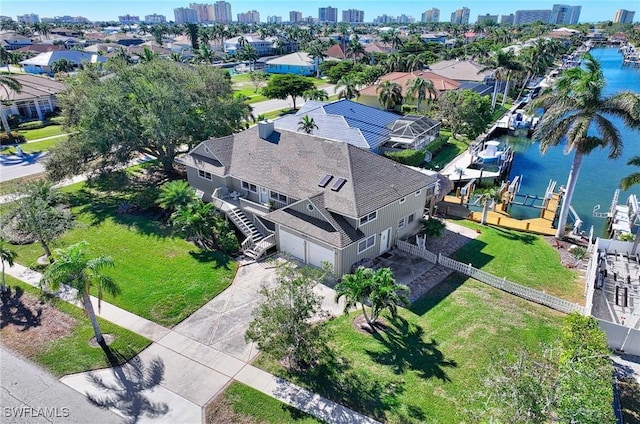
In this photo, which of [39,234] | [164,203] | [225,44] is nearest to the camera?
[39,234]

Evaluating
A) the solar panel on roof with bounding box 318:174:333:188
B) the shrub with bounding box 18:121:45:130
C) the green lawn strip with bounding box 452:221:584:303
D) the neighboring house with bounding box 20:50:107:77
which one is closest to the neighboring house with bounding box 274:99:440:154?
the solar panel on roof with bounding box 318:174:333:188

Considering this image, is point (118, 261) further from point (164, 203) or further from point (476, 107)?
point (476, 107)

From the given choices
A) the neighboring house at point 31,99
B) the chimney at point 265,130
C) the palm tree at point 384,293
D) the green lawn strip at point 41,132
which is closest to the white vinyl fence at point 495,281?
the palm tree at point 384,293

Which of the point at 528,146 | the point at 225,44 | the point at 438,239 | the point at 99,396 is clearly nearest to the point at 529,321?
the point at 438,239

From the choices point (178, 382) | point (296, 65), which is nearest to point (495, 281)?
point (178, 382)

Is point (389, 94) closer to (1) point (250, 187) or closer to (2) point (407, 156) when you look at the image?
(2) point (407, 156)

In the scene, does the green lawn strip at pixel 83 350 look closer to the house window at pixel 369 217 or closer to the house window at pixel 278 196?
the house window at pixel 278 196

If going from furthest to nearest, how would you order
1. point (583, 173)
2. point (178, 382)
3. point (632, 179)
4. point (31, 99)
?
point (31, 99), point (583, 173), point (632, 179), point (178, 382)
